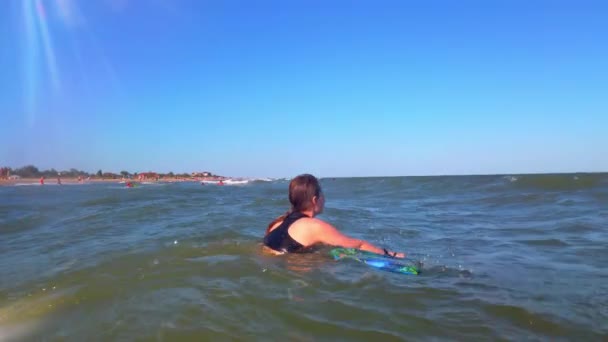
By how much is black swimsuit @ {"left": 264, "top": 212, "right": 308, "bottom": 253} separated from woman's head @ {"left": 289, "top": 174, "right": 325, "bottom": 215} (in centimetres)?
12

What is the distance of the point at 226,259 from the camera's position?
13.9 ft

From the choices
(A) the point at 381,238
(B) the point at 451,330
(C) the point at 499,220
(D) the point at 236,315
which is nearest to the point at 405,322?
(B) the point at 451,330

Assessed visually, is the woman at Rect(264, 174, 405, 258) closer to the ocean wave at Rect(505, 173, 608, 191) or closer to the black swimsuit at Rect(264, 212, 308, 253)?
the black swimsuit at Rect(264, 212, 308, 253)

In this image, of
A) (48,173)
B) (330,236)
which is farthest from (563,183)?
(48,173)

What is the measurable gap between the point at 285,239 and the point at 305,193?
583 millimetres

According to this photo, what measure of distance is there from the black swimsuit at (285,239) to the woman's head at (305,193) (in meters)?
0.12

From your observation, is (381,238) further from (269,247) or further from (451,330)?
(451,330)

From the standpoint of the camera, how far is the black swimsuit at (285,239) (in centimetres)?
429

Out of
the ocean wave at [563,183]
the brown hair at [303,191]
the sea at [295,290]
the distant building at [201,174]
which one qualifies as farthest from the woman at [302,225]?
the distant building at [201,174]

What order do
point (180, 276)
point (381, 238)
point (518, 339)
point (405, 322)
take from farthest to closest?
point (381, 238), point (180, 276), point (405, 322), point (518, 339)

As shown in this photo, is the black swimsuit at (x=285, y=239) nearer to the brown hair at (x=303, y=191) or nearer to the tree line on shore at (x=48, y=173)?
the brown hair at (x=303, y=191)

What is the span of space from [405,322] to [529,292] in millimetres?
1452

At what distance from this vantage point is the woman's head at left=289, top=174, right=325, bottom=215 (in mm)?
4277

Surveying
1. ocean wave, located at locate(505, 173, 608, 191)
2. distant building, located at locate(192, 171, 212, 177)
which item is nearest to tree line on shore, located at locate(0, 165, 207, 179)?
distant building, located at locate(192, 171, 212, 177)
